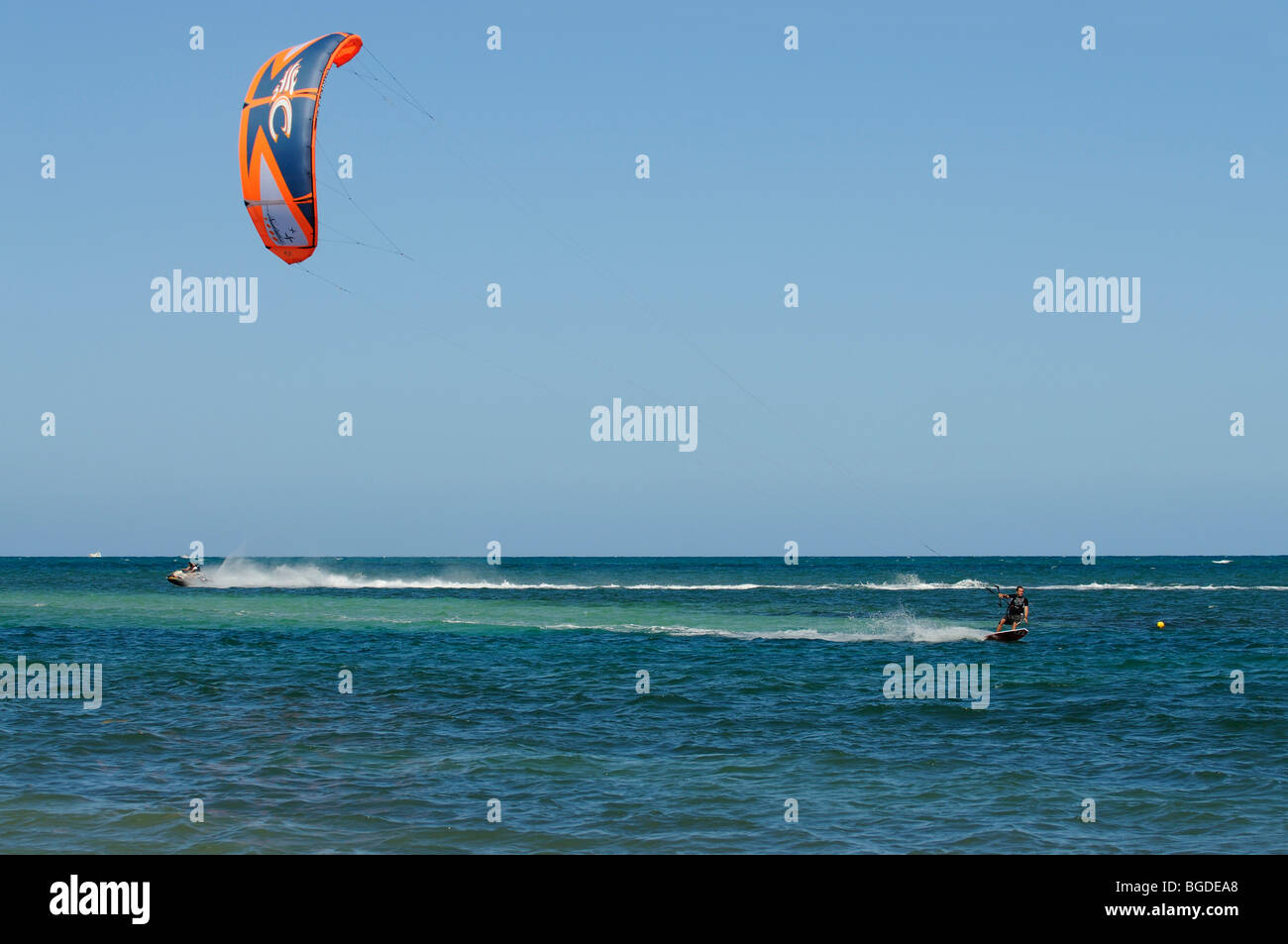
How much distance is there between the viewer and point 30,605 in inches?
2395

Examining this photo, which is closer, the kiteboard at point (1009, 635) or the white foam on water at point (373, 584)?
the kiteboard at point (1009, 635)

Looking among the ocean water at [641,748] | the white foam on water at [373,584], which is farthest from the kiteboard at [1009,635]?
the white foam on water at [373,584]

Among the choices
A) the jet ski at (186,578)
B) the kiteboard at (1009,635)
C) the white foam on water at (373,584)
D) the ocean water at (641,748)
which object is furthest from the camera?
the white foam on water at (373,584)

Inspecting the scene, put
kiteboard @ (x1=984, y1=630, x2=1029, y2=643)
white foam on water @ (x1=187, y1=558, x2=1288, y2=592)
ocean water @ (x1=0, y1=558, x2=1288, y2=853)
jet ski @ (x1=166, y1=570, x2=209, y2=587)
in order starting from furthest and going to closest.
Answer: white foam on water @ (x1=187, y1=558, x2=1288, y2=592), jet ski @ (x1=166, y1=570, x2=209, y2=587), kiteboard @ (x1=984, y1=630, x2=1029, y2=643), ocean water @ (x1=0, y1=558, x2=1288, y2=853)

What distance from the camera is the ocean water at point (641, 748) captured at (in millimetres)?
12984

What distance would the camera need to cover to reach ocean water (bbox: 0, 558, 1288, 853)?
12984 mm

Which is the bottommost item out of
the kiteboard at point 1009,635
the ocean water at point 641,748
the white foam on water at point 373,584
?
the white foam on water at point 373,584

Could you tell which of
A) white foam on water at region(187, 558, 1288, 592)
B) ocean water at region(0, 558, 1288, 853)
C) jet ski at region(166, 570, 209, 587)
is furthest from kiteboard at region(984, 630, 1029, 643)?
jet ski at region(166, 570, 209, 587)

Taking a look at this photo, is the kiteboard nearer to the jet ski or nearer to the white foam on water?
the white foam on water

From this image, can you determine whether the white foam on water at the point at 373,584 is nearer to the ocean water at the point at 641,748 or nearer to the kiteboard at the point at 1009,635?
the ocean water at the point at 641,748

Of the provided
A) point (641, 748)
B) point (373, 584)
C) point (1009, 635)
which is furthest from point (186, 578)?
point (641, 748)
